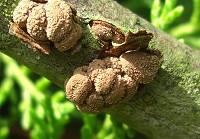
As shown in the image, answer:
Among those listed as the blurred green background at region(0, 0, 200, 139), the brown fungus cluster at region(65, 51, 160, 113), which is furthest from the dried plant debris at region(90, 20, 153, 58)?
the blurred green background at region(0, 0, 200, 139)

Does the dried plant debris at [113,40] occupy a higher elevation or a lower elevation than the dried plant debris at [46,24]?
higher

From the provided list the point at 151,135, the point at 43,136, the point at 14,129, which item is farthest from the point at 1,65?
the point at 151,135

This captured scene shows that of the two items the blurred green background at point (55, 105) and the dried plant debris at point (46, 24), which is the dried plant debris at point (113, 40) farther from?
the blurred green background at point (55, 105)

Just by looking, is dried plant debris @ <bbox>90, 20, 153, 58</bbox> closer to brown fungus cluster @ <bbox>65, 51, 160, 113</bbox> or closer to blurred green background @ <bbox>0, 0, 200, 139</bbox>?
brown fungus cluster @ <bbox>65, 51, 160, 113</bbox>

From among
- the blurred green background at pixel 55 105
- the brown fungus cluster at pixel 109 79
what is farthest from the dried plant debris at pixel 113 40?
the blurred green background at pixel 55 105

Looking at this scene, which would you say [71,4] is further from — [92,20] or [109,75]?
[109,75]

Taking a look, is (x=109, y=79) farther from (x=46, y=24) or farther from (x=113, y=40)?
(x=46, y=24)

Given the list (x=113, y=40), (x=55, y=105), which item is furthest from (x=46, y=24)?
(x=55, y=105)
